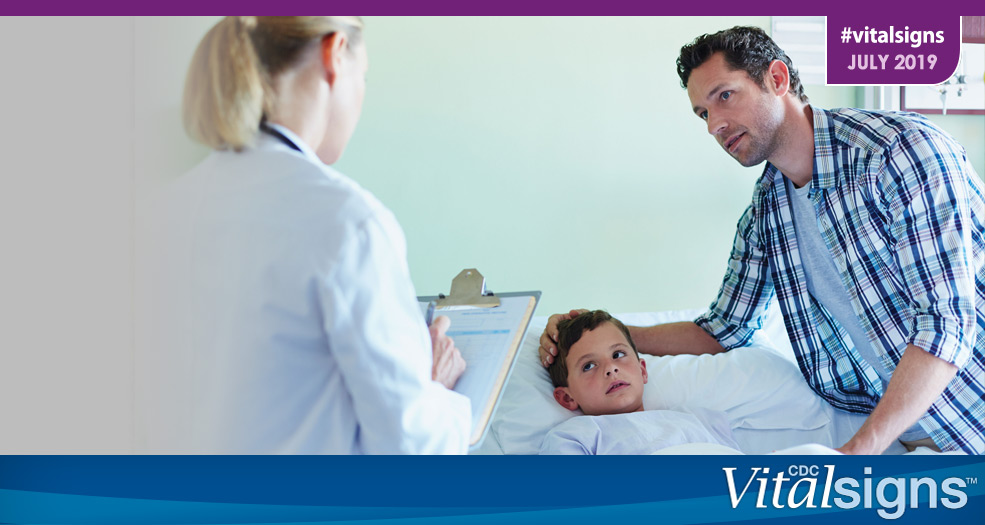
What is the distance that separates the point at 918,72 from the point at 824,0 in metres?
0.26

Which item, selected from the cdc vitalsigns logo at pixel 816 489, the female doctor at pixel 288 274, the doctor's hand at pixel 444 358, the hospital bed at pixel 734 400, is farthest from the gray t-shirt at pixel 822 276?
the female doctor at pixel 288 274

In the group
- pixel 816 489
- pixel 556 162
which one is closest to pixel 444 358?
pixel 816 489

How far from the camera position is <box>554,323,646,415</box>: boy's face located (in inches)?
59.3

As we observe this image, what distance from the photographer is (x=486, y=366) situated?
3.35 ft

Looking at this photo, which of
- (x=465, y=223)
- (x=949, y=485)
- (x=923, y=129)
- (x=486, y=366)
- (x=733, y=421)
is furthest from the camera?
(x=465, y=223)

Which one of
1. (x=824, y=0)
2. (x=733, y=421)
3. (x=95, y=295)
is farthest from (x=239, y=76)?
(x=733, y=421)

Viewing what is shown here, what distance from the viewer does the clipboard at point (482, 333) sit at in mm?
982

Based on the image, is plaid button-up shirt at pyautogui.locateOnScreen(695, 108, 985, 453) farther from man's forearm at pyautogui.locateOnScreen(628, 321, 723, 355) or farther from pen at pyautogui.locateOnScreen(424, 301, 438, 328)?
pen at pyautogui.locateOnScreen(424, 301, 438, 328)

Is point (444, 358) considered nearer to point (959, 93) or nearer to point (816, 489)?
point (816, 489)

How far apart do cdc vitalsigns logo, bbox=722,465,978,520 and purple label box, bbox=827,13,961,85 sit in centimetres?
65

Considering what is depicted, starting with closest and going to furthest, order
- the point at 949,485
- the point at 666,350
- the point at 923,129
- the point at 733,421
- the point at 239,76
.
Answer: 1. the point at 239,76
2. the point at 949,485
3. the point at 923,129
4. the point at 733,421
5. the point at 666,350

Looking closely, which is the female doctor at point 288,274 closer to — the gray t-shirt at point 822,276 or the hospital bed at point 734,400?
the hospital bed at point 734,400

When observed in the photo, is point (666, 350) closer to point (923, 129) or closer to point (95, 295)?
point (923, 129)

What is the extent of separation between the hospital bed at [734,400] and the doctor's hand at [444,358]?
0.49 meters
